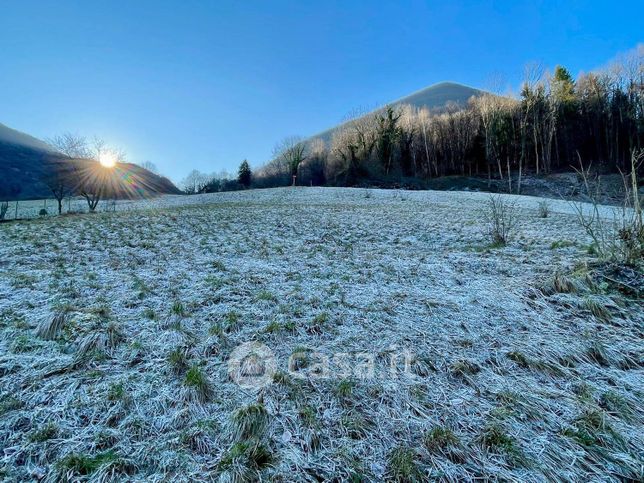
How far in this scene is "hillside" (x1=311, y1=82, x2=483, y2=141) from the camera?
79.6 meters

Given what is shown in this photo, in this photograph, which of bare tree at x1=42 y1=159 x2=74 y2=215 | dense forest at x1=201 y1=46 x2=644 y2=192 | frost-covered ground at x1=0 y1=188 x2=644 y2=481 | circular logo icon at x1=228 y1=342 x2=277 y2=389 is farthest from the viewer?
dense forest at x1=201 y1=46 x2=644 y2=192

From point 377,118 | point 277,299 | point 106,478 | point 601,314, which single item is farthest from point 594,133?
point 106,478

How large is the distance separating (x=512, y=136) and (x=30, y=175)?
71977 mm

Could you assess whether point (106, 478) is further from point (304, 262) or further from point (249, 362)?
point (304, 262)

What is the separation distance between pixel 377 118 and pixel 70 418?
44.9m

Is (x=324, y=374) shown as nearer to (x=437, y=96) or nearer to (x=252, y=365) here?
(x=252, y=365)

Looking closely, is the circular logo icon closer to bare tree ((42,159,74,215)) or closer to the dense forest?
bare tree ((42,159,74,215))

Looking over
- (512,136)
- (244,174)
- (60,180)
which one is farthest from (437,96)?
(60,180)

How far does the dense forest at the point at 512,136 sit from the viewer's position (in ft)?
108

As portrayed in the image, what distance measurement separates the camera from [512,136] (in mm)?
36344

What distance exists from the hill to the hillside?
46.6 meters

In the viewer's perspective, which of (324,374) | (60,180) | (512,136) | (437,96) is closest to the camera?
(324,374)

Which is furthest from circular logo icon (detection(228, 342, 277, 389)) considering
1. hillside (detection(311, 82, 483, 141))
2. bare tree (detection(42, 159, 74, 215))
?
hillside (detection(311, 82, 483, 141))

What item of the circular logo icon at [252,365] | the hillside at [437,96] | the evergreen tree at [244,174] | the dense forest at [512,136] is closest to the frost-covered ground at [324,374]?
the circular logo icon at [252,365]
